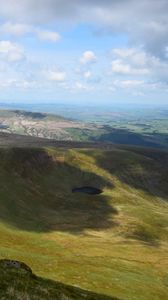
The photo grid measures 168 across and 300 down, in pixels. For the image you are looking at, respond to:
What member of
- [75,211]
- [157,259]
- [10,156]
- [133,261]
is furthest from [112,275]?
[10,156]

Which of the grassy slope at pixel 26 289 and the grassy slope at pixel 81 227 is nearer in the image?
the grassy slope at pixel 26 289

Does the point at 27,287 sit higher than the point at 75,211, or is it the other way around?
the point at 27,287

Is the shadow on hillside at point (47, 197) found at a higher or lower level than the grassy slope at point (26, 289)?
lower

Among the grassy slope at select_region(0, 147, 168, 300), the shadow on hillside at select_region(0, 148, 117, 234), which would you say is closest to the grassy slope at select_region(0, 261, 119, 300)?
the grassy slope at select_region(0, 147, 168, 300)

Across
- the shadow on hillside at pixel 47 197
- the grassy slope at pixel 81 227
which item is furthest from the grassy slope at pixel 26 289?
the shadow on hillside at pixel 47 197

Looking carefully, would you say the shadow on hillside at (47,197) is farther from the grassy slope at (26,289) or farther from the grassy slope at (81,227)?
the grassy slope at (26,289)

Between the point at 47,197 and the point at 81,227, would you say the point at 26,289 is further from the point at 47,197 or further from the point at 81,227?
the point at 47,197

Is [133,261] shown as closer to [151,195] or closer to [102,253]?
[102,253]
